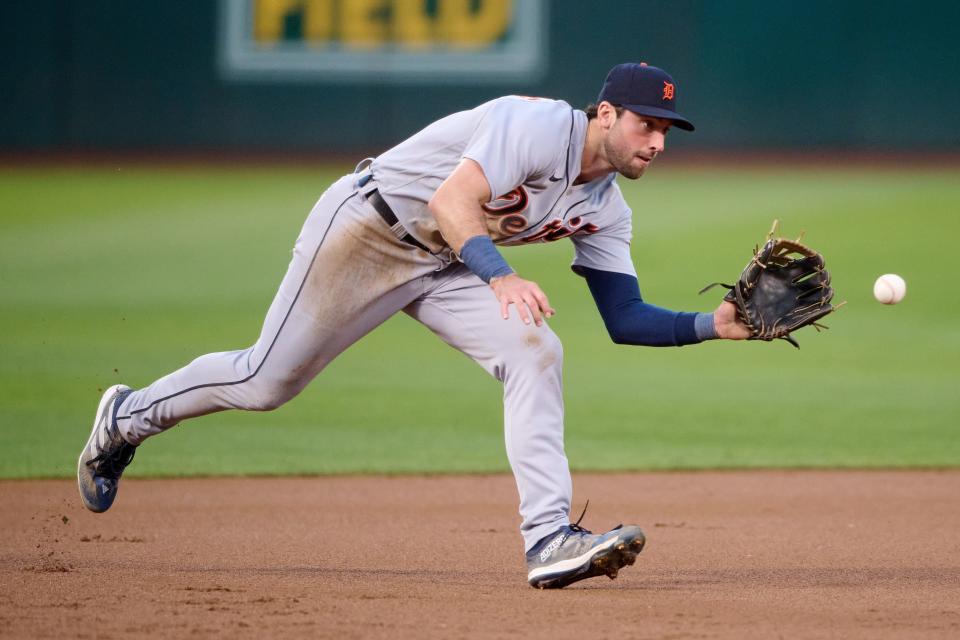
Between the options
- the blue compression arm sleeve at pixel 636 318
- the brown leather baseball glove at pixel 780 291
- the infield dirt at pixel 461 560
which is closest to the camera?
the infield dirt at pixel 461 560

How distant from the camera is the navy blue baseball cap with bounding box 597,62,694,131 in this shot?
3986mm

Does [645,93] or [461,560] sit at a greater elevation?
[645,93]

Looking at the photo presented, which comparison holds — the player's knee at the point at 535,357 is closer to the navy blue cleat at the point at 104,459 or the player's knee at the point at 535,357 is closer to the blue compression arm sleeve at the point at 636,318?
the blue compression arm sleeve at the point at 636,318

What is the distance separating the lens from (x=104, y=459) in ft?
14.9

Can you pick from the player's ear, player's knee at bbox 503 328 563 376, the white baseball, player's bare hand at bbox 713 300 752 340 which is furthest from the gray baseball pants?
the white baseball

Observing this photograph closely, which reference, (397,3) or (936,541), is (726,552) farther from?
(397,3)

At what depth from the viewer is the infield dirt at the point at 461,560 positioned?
140 inches

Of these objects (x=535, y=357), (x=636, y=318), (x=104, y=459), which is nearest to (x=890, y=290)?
(x=636, y=318)

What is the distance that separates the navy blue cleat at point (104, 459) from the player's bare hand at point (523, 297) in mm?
1597

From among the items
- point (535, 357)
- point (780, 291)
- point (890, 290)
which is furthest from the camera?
point (890, 290)

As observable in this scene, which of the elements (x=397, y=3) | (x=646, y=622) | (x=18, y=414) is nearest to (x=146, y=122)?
(x=397, y=3)

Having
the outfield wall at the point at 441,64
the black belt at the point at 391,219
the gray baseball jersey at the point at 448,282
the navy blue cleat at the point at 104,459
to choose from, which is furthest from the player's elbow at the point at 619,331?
the outfield wall at the point at 441,64

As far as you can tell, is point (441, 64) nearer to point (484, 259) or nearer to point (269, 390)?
point (269, 390)

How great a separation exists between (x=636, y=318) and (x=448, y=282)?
64 centimetres
